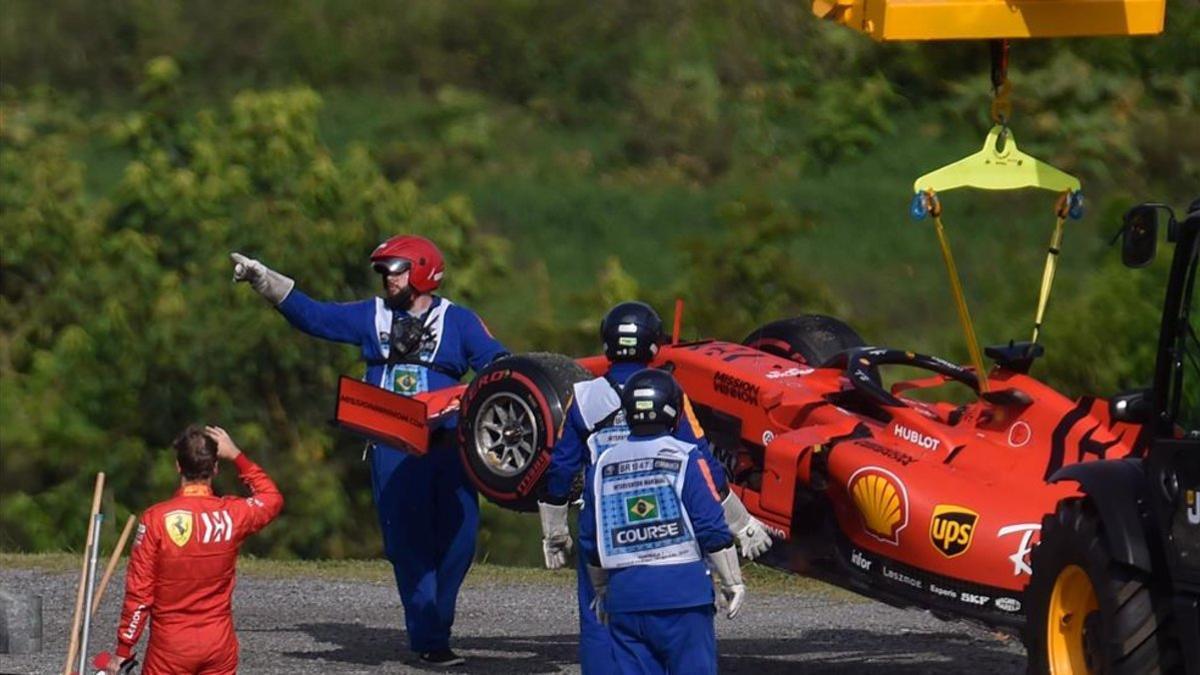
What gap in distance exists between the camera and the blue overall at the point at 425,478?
10953 mm

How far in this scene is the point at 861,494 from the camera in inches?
388

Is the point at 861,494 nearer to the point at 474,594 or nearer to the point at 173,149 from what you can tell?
the point at 474,594

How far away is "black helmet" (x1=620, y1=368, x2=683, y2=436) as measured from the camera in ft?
27.4

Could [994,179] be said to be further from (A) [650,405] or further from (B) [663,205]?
(B) [663,205]

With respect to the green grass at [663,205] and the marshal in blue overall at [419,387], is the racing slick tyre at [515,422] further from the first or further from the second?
the green grass at [663,205]

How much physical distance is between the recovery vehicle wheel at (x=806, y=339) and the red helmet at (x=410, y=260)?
5.33ft

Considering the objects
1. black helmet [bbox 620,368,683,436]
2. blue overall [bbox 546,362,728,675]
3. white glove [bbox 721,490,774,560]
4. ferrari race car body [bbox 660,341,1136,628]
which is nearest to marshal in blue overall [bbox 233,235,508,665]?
ferrari race car body [bbox 660,341,1136,628]

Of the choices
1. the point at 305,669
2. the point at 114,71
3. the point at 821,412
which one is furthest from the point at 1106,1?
the point at 114,71

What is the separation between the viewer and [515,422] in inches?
409

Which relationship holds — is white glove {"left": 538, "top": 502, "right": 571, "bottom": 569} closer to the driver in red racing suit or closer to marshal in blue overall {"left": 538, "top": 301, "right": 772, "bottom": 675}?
marshal in blue overall {"left": 538, "top": 301, "right": 772, "bottom": 675}

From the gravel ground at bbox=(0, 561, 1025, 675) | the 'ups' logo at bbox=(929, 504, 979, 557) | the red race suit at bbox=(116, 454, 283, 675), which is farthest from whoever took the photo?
the gravel ground at bbox=(0, 561, 1025, 675)

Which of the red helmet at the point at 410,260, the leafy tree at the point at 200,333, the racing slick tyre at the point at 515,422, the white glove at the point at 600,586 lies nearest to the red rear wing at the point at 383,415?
the racing slick tyre at the point at 515,422

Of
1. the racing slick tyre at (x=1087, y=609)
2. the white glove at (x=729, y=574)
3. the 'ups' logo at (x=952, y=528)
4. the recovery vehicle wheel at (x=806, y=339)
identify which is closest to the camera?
the racing slick tyre at (x=1087, y=609)

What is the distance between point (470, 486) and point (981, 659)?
254 centimetres
